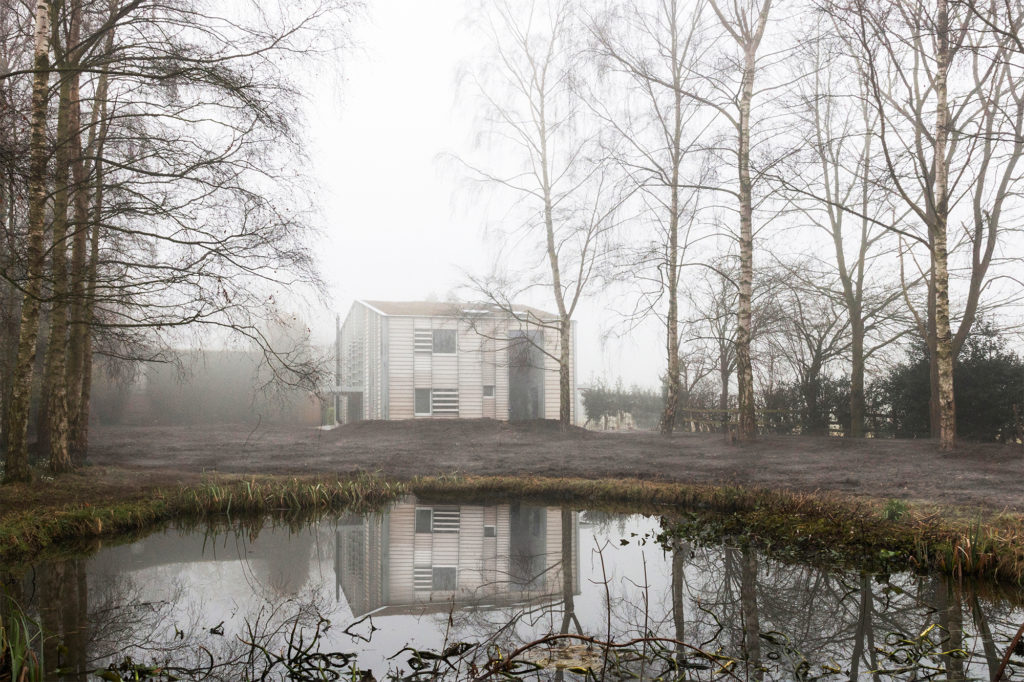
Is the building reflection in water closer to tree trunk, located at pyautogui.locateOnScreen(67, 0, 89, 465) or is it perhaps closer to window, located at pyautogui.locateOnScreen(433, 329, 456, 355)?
tree trunk, located at pyautogui.locateOnScreen(67, 0, 89, 465)

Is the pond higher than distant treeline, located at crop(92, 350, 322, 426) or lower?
lower

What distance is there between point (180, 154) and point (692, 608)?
7.26 m

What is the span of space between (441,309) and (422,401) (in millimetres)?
3275

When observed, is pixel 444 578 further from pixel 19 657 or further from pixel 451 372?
pixel 451 372

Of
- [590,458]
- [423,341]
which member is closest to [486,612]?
[590,458]

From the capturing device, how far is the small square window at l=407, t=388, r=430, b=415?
969 inches

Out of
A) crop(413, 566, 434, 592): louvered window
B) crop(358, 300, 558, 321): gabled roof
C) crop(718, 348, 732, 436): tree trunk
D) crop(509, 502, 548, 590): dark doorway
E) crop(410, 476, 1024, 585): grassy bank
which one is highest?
crop(358, 300, 558, 321): gabled roof

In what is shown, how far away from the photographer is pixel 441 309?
25.4m

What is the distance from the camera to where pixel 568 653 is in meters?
4.29

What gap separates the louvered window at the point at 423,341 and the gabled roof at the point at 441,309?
602 millimetres

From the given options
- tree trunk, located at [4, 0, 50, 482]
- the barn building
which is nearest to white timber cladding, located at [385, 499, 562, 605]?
tree trunk, located at [4, 0, 50, 482]

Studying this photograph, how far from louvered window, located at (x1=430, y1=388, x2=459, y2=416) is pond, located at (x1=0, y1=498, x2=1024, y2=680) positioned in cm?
1622

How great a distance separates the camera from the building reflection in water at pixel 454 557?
590 centimetres

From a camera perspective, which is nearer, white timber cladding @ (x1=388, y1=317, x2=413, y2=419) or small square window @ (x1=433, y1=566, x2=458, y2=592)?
small square window @ (x1=433, y1=566, x2=458, y2=592)
